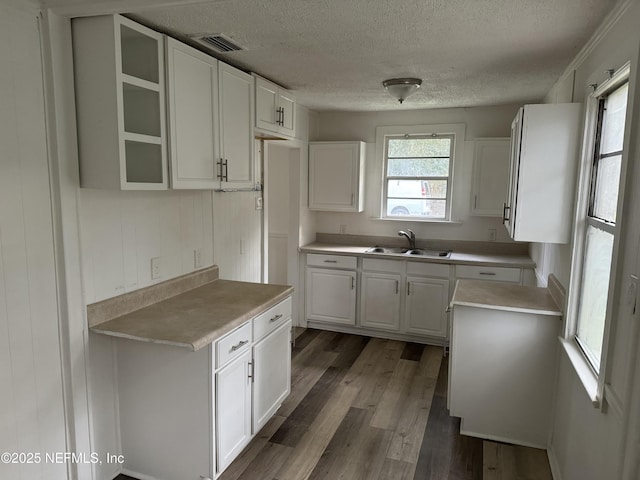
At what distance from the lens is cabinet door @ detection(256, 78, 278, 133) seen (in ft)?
9.83

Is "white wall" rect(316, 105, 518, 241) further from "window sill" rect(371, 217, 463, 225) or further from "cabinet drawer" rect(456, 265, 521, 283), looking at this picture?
"cabinet drawer" rect(456, 265, 521, 283)

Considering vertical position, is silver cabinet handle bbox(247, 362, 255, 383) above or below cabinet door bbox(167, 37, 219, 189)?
below

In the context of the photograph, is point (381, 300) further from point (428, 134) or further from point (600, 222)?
point (600, 222)

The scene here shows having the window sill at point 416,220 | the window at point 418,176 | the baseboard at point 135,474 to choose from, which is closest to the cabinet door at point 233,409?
the baseboard at point 135,474

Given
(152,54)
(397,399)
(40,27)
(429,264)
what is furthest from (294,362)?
(40,27)

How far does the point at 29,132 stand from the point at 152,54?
698mm

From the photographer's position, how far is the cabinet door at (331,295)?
A: 443 cm

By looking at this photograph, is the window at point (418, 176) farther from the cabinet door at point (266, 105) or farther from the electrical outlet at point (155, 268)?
the electrical outlet at point (155, 268)

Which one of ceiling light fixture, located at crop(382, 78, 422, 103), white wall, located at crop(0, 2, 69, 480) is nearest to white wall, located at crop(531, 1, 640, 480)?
ceiling light fixture, located at crop(382, 78, 422, 103)

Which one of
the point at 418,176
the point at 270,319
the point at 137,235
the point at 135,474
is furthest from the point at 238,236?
the point at 418,176

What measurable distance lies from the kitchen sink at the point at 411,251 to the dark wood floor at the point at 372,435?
3.45 ft

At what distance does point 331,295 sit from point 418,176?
1573 mm

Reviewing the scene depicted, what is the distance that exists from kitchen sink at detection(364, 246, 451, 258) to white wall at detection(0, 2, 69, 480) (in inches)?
119

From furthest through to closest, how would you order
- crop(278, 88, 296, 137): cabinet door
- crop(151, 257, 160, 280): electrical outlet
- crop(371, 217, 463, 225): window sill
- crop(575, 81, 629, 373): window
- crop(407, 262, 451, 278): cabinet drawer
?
1. crop(371, 217, 463, 225): window sill
2. crop(407, 262, 451, 278): cabinet drawer
3. crop(278, 88, 296, 137): cabinet door
4. crop(151, 257, 160, 280): electrical outlet
5. crop(575, 81, 629, 373): window
